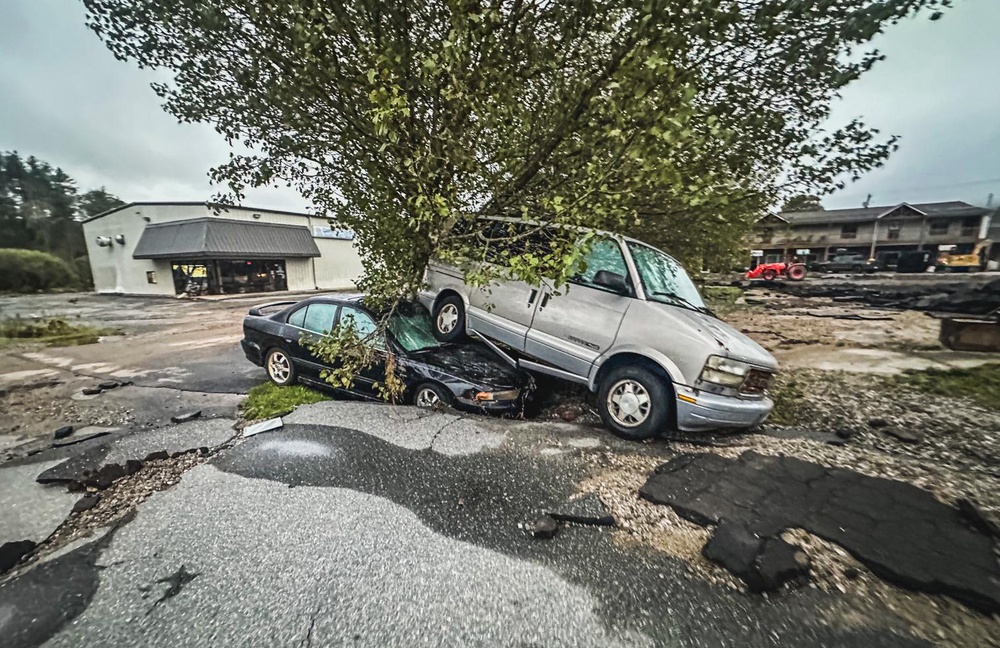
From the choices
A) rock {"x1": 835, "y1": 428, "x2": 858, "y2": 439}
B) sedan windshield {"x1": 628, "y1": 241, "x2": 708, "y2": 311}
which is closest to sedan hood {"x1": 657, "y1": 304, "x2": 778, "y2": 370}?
sedan windshield {"x1": 628, "y1": 241, "x2": 708, "y2": 311}

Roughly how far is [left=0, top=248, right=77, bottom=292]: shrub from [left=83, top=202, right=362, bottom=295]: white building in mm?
3366

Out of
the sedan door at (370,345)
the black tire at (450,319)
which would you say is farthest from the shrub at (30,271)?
the black tire at (450,319)

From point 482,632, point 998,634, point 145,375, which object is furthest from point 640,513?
→ point 145,375

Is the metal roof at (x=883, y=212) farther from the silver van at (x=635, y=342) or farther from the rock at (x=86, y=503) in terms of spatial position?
the rock at (x=86, y=503)

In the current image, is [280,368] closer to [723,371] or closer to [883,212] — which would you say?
[723,371]

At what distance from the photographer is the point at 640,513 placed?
112 inches

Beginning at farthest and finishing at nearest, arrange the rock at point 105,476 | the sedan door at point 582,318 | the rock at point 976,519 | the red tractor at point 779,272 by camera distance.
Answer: the red tractor at point 779,272
the sedan door at point 582,318
the rock at point 105,476
the rock at point 976,519

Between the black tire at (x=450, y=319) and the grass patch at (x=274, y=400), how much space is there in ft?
6.32

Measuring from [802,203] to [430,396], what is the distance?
24.3 feet

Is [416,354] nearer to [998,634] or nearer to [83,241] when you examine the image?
[998,634]

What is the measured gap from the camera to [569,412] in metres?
5.00

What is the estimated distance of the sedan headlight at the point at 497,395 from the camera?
4699mm

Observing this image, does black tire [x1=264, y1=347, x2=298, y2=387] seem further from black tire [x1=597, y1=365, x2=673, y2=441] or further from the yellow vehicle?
the yellow vehicle

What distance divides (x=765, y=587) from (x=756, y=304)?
51.5 ft
